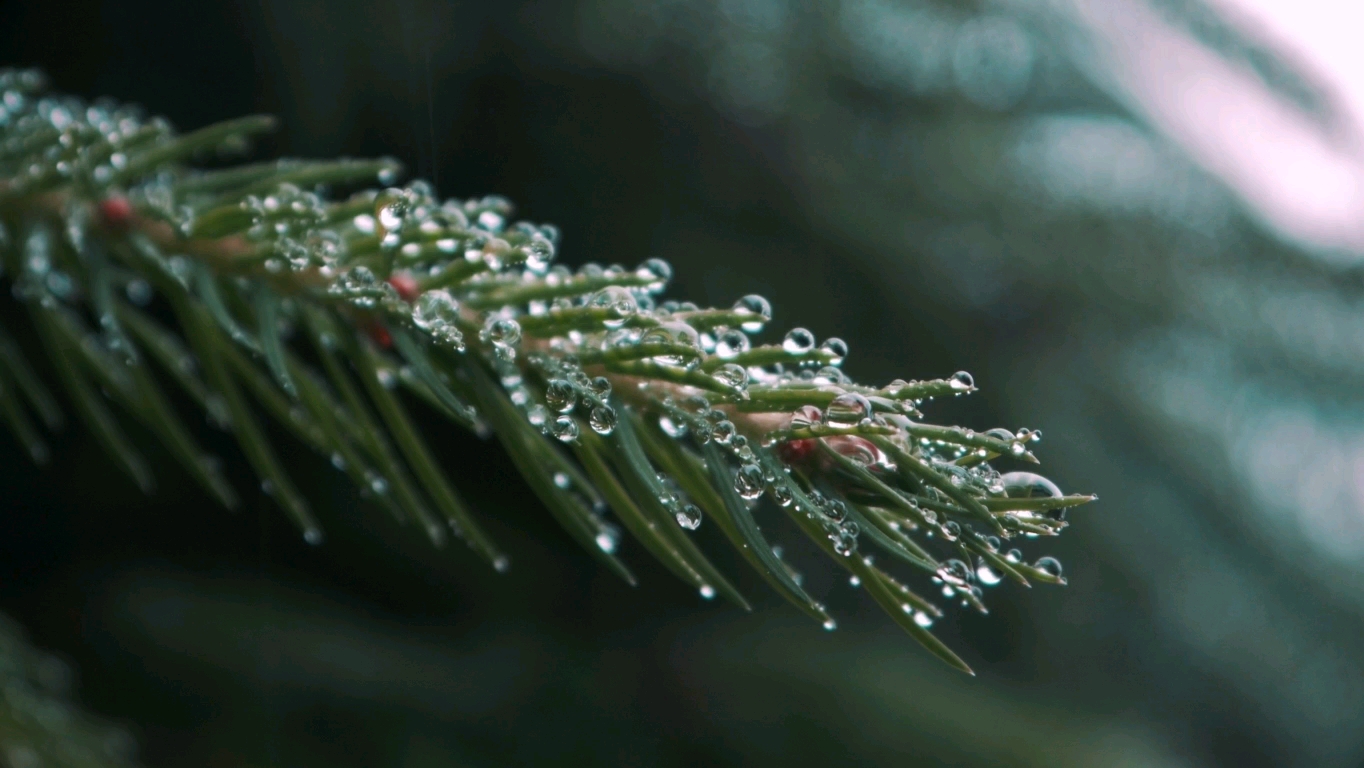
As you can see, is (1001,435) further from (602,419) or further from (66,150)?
(66,150)

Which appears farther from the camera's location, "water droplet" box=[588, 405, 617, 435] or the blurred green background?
the blurred green background

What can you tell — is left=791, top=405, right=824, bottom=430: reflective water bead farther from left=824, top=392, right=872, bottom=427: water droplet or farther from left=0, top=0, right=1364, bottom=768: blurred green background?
left=0, top=0, right=1364, bottom=768: blurred green background

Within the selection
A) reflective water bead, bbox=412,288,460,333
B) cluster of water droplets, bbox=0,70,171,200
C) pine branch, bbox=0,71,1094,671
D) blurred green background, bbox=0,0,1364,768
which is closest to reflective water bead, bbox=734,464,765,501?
pine branch, bbox=0,71,1094,671

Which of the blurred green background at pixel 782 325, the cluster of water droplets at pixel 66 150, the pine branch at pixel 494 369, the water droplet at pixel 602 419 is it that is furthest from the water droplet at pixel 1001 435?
the blurred green background at pixel 782 325

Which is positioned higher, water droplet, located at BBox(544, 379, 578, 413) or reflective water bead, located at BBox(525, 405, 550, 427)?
water droplet, located at BBox(544, 379, 578, 413)

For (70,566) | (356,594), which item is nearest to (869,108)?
(356,594)

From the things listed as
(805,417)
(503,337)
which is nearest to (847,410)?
(805,417)

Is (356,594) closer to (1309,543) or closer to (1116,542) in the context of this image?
(1116,542)
